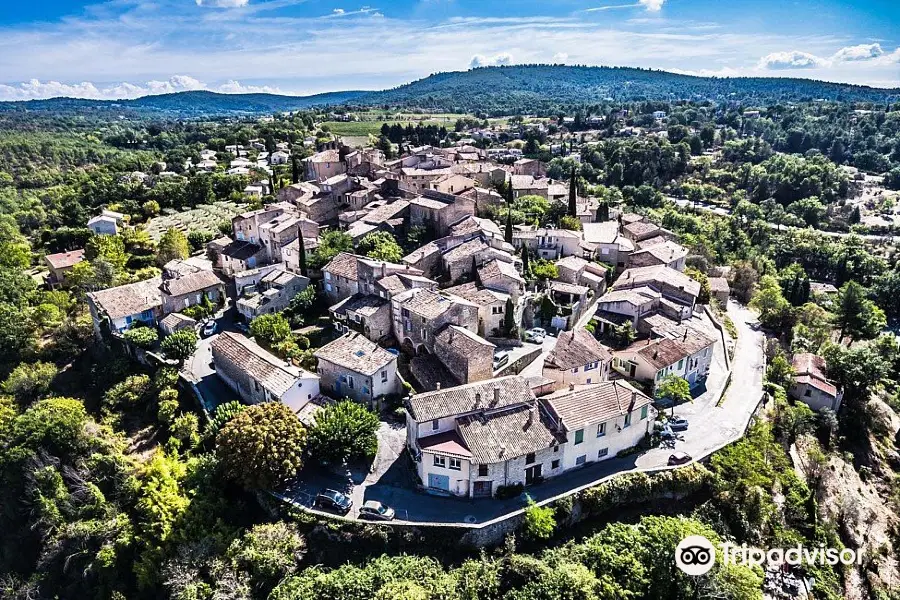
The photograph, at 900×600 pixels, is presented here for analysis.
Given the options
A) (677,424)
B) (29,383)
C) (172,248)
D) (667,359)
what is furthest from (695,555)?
(172,248)

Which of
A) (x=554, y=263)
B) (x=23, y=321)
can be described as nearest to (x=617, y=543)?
(x=554, y=263)

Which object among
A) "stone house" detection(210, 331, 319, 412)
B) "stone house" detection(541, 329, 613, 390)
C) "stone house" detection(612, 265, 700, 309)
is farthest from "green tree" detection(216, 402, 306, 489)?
"stone house" detection(612, 265, 700, 309)

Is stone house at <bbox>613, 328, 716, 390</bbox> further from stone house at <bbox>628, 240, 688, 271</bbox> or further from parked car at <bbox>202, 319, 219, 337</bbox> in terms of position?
parked car at <bbox>202, 319, 219, 337</bbox>

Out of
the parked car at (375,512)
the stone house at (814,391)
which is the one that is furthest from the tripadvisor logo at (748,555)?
the parked car at (375,512)

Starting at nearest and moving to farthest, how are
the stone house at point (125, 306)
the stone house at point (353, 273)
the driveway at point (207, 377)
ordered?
the driveway at point (207, 377), the stone house at point (353, 273), the stone house at point (125, 306)

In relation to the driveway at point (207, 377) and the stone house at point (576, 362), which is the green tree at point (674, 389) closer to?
the stone house at point (576, 362)

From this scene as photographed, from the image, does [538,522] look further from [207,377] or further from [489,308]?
[207,377]
